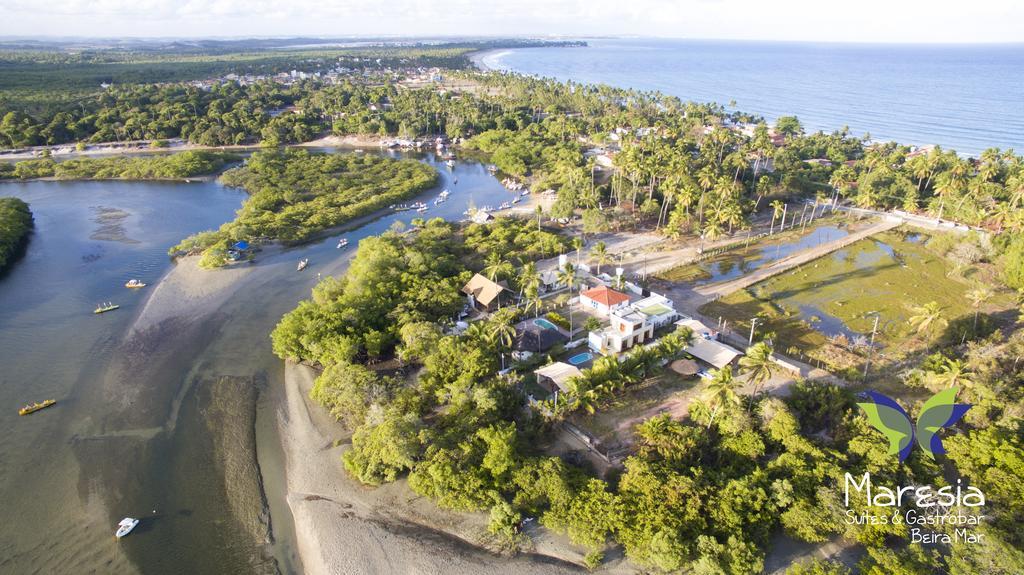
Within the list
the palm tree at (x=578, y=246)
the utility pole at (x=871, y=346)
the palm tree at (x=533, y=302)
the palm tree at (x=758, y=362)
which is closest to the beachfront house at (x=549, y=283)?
the palm tree at (x=533, y=302)

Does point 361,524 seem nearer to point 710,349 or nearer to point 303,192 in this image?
point 710,349

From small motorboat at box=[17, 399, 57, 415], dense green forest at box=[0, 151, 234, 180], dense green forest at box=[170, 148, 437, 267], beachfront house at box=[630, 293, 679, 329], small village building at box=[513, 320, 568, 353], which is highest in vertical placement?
dense green forest at box=[0, 151, 234, 180]

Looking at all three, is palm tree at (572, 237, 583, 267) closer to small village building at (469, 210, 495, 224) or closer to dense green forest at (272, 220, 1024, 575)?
small village building at (469, 210, 495, 224)

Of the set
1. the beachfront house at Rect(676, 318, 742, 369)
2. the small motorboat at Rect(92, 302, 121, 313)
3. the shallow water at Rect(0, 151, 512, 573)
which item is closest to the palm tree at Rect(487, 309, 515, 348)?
the beachfront house at Rect(676, 318, 742, 369)

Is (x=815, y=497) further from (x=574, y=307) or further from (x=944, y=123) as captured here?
(x=944, y=123)

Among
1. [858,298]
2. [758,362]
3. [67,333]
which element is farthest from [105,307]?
[858,298]

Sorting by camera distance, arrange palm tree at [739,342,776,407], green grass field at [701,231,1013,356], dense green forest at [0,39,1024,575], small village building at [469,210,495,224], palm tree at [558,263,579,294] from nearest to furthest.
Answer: dense green forest at [0,39,1024,575] → palm tree at [739,342,776,407] → green grass field at [701,231,1013,356] → palm tree at [558,263,579,294] → small village building at [469,210,495,224]

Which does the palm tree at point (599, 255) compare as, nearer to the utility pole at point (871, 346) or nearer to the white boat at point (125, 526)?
the utility pole at point (871, 346)

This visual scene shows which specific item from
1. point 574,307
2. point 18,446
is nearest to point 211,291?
point 18,446
